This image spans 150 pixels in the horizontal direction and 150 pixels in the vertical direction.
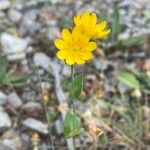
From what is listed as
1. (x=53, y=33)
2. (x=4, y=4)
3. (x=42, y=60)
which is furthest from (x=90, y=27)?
(x=4, y=4)

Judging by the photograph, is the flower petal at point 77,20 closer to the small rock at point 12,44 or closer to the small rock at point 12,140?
the small rock at point 12,140

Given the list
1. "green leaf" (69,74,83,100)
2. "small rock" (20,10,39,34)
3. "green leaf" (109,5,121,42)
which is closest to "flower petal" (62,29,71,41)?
"green leaf" (69,74,83,100)

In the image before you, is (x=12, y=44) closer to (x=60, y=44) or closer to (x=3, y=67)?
(x=3, y=67)

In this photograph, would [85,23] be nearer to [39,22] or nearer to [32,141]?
[32,141]

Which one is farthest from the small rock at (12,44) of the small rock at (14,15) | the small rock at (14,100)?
the small rock at (14,100)

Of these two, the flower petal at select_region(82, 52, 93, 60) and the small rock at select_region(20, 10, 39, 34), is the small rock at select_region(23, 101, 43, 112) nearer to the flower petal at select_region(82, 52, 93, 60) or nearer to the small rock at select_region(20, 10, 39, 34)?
the small rock at select_region(20, 10, 39, 34)

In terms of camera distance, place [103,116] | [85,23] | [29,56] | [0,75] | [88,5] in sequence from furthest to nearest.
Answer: [88,5] → [29,56] → [103,116] → [0,75] → [85,23]

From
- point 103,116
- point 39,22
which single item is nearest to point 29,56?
point 39,22
